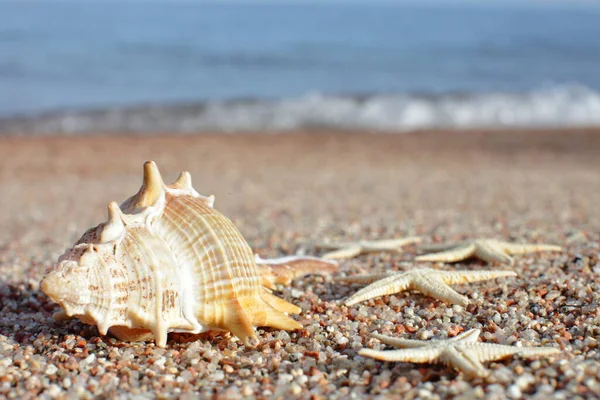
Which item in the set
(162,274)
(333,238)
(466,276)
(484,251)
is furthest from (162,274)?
(333,238)

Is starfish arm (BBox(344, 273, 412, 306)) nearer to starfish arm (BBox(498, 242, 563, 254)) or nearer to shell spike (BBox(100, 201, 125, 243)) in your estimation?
starfish arm (BBox(498, 242, 563, 254))

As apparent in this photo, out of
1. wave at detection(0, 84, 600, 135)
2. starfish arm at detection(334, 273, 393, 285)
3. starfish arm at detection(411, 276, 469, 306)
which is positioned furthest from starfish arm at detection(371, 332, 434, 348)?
wave at detection(0, 84, 600, 135)

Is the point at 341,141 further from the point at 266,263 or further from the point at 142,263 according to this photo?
the point at 142,263

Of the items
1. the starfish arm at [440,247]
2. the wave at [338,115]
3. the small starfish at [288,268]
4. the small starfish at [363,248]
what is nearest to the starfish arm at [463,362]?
the small starfish at [288,268]

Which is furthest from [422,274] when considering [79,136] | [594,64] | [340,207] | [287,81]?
[594,64]

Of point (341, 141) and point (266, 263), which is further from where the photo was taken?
point (341, 141)

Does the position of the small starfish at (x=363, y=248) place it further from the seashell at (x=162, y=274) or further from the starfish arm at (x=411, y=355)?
the starfish arm at (x=411, y=355)

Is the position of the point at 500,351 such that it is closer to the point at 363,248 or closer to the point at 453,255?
the point at 453,255
